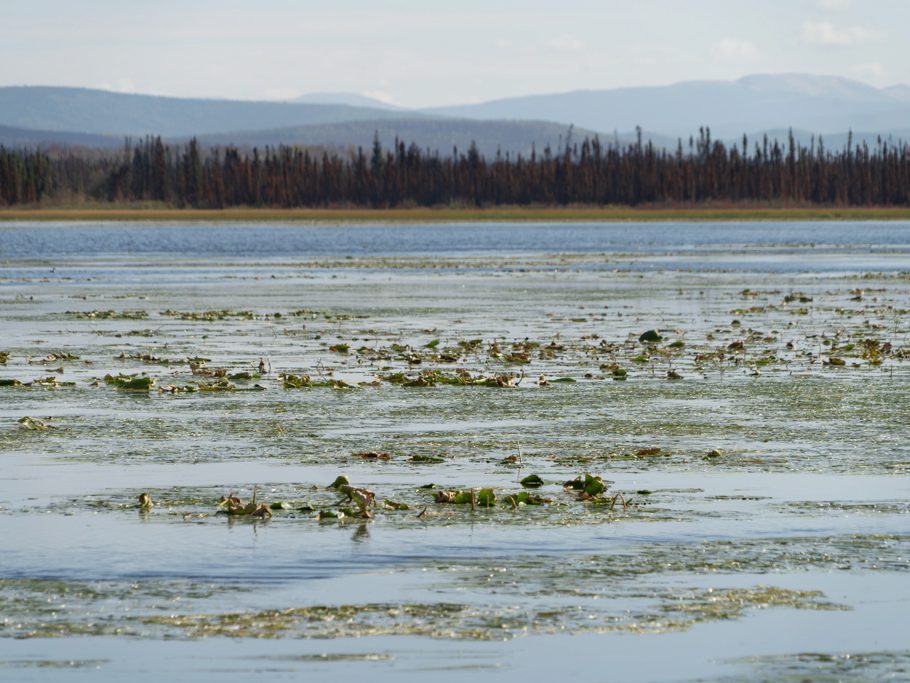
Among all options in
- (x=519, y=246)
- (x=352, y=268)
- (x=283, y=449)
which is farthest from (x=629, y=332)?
(x=519, y=246)

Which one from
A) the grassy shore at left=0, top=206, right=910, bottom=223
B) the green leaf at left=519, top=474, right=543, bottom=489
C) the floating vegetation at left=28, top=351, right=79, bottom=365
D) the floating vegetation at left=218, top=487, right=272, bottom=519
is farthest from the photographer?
the grassy shore at left=0, top=206, right=910, bottom=223

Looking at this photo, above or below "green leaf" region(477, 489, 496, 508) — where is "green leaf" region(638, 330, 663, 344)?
below

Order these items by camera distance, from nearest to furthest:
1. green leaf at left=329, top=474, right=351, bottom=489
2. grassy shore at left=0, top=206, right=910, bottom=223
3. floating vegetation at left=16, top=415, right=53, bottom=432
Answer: green leaf at left=329, top=474, right=351, bottom=489 → floating vegetation at left=16, top=415, right=53, bottom=432 → grassy shore at left=0, top=206, right=910, bottom=223

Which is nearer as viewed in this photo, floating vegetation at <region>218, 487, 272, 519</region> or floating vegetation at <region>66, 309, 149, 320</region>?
floating vegetation at <region>218, 487, 272, 519</region>

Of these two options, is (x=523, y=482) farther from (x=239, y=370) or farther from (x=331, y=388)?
(x=239, y=370)

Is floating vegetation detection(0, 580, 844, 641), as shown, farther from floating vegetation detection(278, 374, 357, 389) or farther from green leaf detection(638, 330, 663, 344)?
green leaf detection(638, 330, 663, 344)

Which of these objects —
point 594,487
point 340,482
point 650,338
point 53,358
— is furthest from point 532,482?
point 650,338

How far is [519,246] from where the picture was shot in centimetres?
10075

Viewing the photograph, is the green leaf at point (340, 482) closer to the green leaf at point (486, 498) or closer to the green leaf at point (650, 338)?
the green leaf at point (486, 498)

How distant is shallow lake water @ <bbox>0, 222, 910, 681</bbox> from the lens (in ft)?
31.1

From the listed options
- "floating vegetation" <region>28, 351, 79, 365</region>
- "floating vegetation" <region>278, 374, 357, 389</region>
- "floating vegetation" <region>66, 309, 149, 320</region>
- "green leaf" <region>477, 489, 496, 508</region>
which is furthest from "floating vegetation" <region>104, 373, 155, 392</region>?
"floating vegetation" <region>66, 309, 149, 320</region>

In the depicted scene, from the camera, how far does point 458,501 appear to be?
14.0 meters

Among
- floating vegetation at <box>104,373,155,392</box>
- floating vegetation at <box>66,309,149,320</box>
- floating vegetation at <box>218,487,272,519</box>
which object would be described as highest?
floating vegetation at <box>218,487,272,519</box>

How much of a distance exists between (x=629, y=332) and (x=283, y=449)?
17107 millimetres
